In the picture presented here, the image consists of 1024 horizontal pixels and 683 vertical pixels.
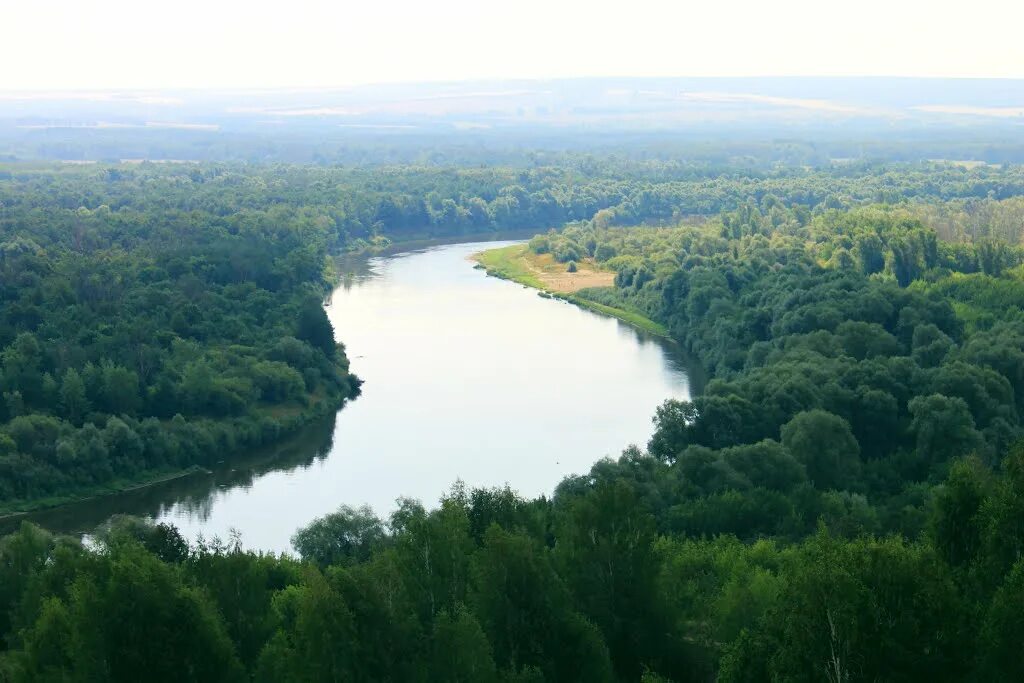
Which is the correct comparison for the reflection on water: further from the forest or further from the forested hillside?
the forest

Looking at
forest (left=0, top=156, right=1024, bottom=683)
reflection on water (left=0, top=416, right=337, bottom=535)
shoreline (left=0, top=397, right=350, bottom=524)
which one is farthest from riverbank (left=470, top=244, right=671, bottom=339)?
reflection on water (left=0, top=416, right=337, bottom=535)

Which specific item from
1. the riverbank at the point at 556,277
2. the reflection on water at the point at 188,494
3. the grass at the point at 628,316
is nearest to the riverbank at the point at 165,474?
the reflection on water at the point at 188,494

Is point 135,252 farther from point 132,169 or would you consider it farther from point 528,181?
point 132,169

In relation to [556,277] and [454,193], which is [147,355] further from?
[454,193]

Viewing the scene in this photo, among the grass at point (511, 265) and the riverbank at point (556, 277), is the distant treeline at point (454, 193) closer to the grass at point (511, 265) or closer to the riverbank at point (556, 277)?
the grass at point (511, 265)

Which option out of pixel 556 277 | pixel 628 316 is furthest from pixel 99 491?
pixel 556 277
